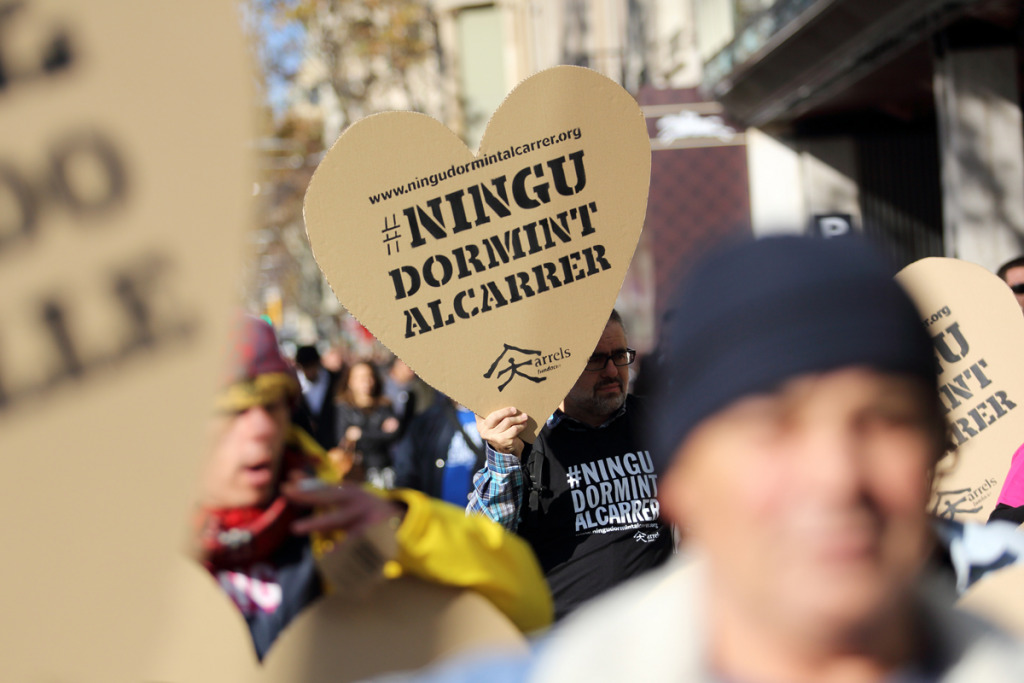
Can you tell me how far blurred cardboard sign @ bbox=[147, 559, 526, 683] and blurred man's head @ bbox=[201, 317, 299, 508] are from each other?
0.11m

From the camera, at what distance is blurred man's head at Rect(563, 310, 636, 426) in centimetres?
340

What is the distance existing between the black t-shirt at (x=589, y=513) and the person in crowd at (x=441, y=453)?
39.0 inches

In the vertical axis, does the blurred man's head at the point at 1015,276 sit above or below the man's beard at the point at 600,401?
above

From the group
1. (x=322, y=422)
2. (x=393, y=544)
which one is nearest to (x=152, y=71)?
(x=393, y=544)

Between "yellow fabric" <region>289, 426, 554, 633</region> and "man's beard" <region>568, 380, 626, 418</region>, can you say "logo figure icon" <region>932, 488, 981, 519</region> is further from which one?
"yellow fabric" <region>289, 426, 554, 633</region>

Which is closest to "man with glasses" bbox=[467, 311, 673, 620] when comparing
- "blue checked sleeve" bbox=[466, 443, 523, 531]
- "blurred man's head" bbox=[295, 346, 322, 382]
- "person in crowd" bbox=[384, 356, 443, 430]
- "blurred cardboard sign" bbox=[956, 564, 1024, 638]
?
"blue checked sleeve" bbox=[466, 443, 523, 531]

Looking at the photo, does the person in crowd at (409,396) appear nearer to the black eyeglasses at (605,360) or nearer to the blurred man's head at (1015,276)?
the black eyeglasses at (605,360)

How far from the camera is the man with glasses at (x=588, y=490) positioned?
3053 millimetres

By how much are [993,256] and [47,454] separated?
885cm

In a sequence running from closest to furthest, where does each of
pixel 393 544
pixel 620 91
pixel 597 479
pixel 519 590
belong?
1. pixel 393 544
2. pixel 519 590
3. pixel 620 91
4. pixel 597 479

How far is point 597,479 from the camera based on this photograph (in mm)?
3324

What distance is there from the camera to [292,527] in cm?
145

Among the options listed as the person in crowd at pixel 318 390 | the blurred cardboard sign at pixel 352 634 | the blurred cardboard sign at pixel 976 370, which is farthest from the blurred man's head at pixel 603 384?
the person in crowd at pixel 318 390

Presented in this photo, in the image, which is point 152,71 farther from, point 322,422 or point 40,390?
point 322,422
